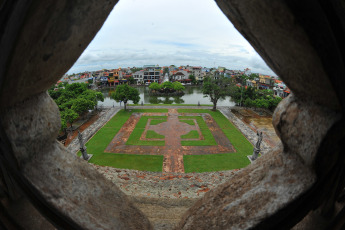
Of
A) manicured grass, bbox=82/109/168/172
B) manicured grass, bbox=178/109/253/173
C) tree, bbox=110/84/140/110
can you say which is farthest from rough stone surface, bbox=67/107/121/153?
manicured grass, bbox=178/109/253/173

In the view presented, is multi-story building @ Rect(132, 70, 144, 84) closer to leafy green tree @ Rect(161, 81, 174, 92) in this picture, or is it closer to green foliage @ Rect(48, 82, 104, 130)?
leafy green tree @ Rect(161, 81, 174, 92)

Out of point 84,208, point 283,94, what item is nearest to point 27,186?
point 84,208

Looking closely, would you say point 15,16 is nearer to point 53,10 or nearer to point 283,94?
point 53,10

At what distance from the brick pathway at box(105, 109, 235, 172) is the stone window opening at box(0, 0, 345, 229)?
1067cm

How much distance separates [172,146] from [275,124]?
14068mm

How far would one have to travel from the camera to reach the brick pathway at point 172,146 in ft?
44.1

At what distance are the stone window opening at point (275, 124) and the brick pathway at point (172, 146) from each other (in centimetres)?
1067

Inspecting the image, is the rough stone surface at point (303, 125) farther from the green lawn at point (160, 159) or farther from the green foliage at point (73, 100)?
the green foliage at point (73, 100)

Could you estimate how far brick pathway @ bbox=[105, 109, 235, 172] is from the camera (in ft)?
44.1

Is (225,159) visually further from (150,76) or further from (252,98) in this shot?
(150,76)

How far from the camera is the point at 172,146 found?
15.5m

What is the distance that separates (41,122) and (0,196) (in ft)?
2.94

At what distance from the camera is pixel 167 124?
2033cm

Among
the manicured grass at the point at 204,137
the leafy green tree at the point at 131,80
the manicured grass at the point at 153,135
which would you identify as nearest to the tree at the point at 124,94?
the manicured grass at the point at 153,135
